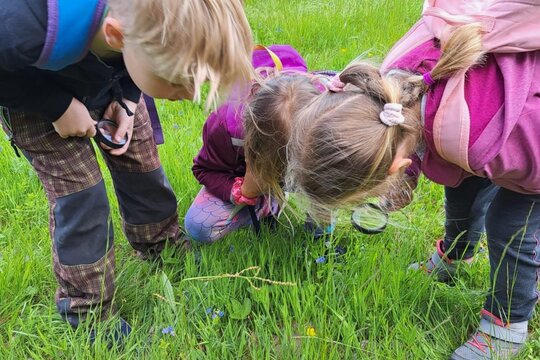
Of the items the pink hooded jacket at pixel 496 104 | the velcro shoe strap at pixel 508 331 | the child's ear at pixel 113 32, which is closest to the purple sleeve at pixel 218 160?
the child's ear at pixel 113 32

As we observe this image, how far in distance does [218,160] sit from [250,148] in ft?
1.28

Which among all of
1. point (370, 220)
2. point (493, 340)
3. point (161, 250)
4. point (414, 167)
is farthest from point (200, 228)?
point (493, 340)

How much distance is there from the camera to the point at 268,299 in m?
1.87

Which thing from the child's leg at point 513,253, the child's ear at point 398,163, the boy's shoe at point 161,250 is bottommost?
the boy's shoe at point 161,250

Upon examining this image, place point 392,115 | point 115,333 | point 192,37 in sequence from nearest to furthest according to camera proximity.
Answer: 1. point 192,37
2. point 392,115
3. point 115,333

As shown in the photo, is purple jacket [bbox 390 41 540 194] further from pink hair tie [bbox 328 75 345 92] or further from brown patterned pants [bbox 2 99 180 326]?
brown patterned pants [bbox 2 99 180 326]

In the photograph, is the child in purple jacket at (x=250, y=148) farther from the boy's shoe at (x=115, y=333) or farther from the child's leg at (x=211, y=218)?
the boy's shoe at (x=115, y=333)

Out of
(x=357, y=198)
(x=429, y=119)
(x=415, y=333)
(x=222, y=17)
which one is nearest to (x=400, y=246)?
(x=415, y=333)

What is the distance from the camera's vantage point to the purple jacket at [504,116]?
4.60ft

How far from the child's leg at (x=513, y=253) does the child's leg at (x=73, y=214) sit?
4.03ft

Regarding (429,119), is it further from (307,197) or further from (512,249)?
(512,249)

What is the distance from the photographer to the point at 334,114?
148 cm

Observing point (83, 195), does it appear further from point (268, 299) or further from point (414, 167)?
point (414, 167)

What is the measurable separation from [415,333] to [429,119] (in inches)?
29.0
